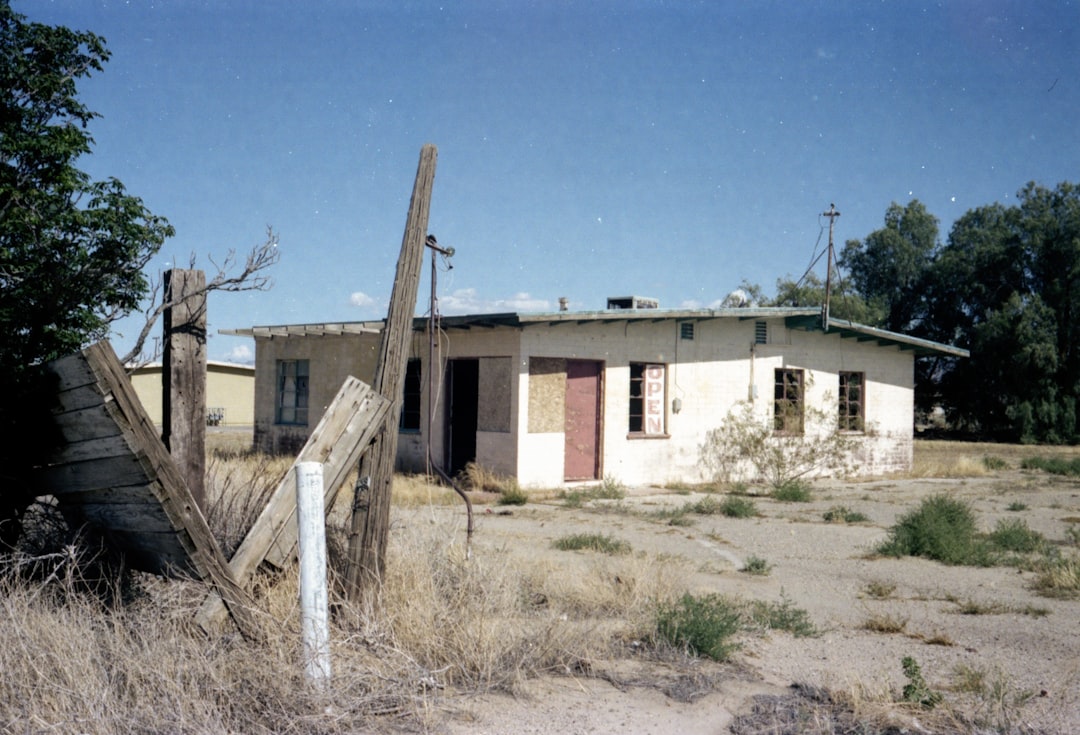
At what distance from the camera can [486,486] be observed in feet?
52.5

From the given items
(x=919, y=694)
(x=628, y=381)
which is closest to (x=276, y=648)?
(x=919, y=694)

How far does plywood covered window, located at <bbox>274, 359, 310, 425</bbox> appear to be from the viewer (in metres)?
20.8

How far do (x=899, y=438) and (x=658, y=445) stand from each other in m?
7.91

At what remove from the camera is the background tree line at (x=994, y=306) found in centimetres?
3919

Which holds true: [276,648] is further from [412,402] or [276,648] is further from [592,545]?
[412,402]

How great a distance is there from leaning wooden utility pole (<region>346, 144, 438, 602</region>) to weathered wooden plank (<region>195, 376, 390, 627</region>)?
0.14 m

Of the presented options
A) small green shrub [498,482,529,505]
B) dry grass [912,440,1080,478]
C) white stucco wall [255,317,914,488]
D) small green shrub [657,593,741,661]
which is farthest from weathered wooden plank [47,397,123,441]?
dry grass [912,440,1080,478]

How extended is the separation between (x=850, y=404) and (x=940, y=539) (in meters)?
12.2

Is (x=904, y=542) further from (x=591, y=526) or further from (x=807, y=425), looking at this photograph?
(x=807, y=425)

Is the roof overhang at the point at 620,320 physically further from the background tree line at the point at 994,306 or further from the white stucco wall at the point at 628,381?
the background tree line at the point at 994,306

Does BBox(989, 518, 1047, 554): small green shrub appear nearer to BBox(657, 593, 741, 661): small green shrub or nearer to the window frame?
BBox(657, 593, 741, 661): small green shrub

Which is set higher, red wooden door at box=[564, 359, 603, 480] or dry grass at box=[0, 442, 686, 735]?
red wooden door at box=[564, 359, 603, 480]

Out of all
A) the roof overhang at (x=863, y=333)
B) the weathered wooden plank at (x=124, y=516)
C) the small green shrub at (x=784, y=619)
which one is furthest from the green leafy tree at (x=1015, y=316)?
the weathered wooden plank at (x=124, y=516)

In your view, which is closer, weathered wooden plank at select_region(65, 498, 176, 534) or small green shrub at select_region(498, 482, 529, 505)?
weathered wooden plank at select_region(65, 498, 176, 534)
